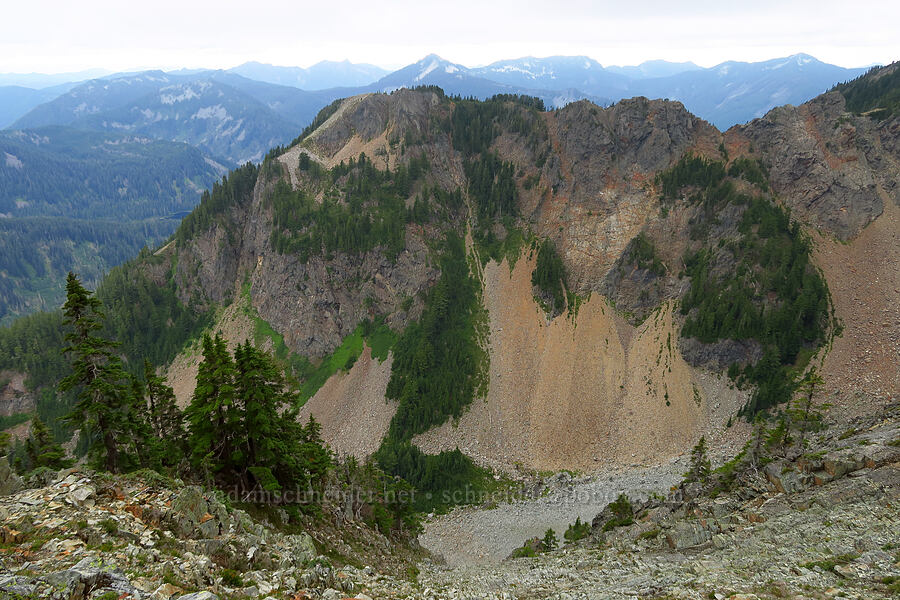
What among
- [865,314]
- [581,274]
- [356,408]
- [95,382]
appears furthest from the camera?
[581,274]

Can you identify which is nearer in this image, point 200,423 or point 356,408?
point 200,423

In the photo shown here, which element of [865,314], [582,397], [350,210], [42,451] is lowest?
[582,397]

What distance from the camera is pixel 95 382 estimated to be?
3000cm

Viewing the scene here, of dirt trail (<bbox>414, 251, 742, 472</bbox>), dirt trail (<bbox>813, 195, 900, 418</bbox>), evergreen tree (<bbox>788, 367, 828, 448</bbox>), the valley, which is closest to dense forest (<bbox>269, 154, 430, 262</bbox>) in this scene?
the valley

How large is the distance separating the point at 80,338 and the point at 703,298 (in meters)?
99.9

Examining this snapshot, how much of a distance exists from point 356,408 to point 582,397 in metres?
48.0

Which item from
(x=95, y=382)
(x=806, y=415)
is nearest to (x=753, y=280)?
(x=806, y=415)

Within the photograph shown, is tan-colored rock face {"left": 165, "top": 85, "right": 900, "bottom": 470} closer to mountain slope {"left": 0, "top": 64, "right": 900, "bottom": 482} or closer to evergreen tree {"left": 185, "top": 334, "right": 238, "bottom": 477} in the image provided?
mountain slope {"left": 0, "top": 64, "right": 900, "bottom": 482}

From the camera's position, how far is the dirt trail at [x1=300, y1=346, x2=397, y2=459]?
289 feet

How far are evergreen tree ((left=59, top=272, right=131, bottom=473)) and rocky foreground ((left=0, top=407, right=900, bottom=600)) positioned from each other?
25.9ft

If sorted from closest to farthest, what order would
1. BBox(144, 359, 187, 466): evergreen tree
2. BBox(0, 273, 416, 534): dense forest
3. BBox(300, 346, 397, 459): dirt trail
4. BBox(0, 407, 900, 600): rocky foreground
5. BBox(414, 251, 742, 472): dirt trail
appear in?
BBox(0, 407, 900, 600): rocky foreground
BBox(0, 273, 416, 534): dense forest
BBox(144, 359, 187, 466): evergreen tree
BBox(414, 251, 742, 472): dirt trail
BBox(300, 346, 397, 459): dirt trail

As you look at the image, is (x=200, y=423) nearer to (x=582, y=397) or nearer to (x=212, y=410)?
(x=212, y=410)

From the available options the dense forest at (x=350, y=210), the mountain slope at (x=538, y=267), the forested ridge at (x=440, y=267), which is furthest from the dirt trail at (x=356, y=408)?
the dense forest at (x=350, y=210)

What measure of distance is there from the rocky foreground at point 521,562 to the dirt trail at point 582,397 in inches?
1529
